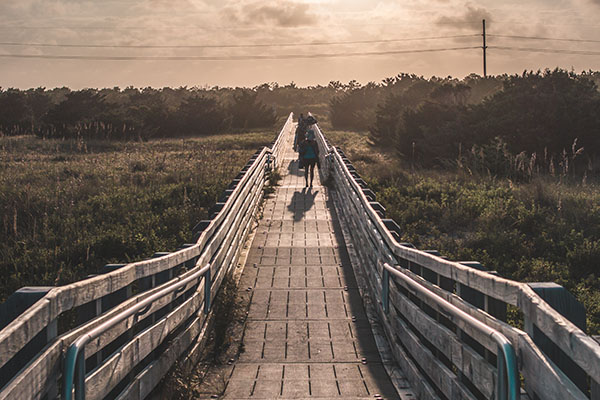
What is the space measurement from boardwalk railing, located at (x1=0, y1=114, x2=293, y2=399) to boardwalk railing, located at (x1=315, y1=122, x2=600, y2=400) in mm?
2153

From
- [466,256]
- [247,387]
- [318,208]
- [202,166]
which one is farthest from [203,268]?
[202,166]

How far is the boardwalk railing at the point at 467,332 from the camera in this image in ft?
10.4

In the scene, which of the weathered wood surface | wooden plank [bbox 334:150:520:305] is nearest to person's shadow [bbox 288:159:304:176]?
the weathered wood surface

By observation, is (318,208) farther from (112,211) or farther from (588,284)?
(588,284)

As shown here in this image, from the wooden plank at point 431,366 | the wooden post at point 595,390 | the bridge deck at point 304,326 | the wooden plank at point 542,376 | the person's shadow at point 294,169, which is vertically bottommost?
the bridge deck at point 304,326

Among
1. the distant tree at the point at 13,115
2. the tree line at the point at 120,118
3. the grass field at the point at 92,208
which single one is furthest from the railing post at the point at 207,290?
the distant tree at the point at 13,115

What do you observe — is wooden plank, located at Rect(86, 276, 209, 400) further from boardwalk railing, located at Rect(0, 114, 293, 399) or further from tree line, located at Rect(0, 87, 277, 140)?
tree line, located at Rect(0, 87, 277, 140)

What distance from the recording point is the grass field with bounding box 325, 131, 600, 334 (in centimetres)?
1123

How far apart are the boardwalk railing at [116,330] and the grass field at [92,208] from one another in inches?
150

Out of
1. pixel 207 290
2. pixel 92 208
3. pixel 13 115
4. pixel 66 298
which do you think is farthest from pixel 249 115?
pixel 66 298

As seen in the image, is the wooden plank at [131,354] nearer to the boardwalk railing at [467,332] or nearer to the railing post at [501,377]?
the boardwalk railing at [467,332]

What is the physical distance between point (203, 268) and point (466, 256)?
→ 6152mm

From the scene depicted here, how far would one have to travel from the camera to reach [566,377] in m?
3.12

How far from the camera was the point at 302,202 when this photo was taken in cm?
1825
